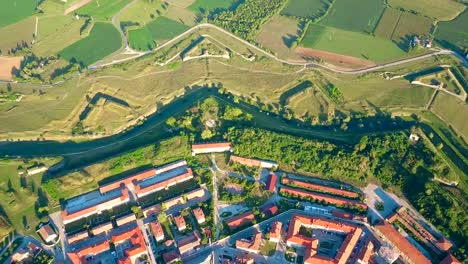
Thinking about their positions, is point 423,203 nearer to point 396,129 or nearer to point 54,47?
point 396,129

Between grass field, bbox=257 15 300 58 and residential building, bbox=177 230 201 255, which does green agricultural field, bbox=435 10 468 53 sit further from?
residential building, bbox=177 230 201 255

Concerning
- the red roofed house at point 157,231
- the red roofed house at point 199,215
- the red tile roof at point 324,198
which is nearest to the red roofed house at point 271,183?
the red tile roof at point 324,198

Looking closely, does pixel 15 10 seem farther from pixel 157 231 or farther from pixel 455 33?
pixel 455 33

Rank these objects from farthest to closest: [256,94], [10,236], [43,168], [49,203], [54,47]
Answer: [54,47] < [256,94] < [43,168] < [49,203] < [10,236]

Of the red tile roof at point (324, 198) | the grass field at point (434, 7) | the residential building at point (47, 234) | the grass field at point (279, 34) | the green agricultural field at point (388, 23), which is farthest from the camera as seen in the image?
the grass field at point (434, 7)

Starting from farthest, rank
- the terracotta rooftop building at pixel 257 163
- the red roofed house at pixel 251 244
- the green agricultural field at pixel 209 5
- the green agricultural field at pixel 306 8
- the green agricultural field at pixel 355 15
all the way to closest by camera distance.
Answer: the green agricultural field at pixel 209 5 → the green agricultural field at pixel 306 8 → the green agricultural field at pixel 355 15 → the terracotta rooftop building at pixel 257 163 → the red roofed house at pixel 251 244

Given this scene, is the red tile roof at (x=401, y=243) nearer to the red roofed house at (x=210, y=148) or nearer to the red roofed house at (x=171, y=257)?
the red roofed house at (x=210, y=148)

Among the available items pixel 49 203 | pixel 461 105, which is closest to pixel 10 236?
pixel 49 203
